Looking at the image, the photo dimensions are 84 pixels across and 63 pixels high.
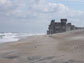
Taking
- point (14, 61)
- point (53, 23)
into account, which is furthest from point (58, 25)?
point (14, 61)

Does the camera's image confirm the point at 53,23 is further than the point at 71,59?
Yes

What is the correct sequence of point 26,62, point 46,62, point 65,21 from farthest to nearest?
point 65,21 → point 26,62 → point 46,62

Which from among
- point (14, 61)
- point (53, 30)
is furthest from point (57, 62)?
point (53, 30)

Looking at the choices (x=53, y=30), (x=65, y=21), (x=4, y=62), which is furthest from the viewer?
(x=53, y=30)

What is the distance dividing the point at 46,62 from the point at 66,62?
0.85 metres

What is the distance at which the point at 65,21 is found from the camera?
37.3 m

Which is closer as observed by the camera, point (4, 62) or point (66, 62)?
point (66, 62)

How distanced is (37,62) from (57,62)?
2.81 ft

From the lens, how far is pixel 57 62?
8164 mm

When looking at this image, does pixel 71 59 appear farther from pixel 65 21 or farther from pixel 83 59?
pixel 65 21

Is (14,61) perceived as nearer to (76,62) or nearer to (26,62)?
(26,62)

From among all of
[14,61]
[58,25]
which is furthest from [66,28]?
[14,61]

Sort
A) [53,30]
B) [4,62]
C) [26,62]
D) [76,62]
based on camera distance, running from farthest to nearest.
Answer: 1. [53,30]
2. [4,62]
3. [26,62]
4. [76,62]

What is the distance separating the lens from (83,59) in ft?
26.6
